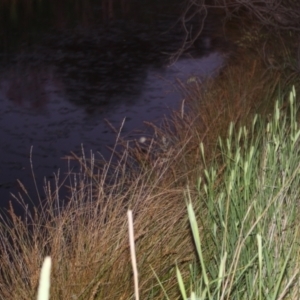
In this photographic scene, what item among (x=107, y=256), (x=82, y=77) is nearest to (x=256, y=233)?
(x=107, y=256)

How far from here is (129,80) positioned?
27.2 feet

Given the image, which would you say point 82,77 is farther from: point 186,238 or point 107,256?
point 107,256

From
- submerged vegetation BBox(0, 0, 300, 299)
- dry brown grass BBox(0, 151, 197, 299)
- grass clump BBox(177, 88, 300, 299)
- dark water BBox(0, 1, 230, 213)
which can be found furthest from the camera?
dark water BBox(0, 1, 230, 213)

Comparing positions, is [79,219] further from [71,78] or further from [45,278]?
[71,78]

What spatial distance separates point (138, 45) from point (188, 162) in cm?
623


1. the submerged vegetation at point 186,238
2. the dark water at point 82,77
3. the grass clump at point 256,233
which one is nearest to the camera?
the grass clump at point 256,233

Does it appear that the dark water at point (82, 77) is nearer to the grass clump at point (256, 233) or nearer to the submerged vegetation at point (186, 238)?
the submerged vegetation at point (186, 238)

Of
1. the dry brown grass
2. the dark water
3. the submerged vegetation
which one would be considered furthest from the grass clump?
the dark water

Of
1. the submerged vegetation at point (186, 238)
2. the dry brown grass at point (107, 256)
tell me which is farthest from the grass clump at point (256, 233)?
the dry brown grass at point (107, 256)

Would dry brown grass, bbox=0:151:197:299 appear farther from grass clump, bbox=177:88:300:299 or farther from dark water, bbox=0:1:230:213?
dark water, bbox=0:1:230:213

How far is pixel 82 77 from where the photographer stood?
866 centimetres

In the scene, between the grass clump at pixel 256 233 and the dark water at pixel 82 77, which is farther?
the dark water at pixel 82 77

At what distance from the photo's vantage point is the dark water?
21.0ft

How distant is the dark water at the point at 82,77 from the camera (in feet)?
21.0
